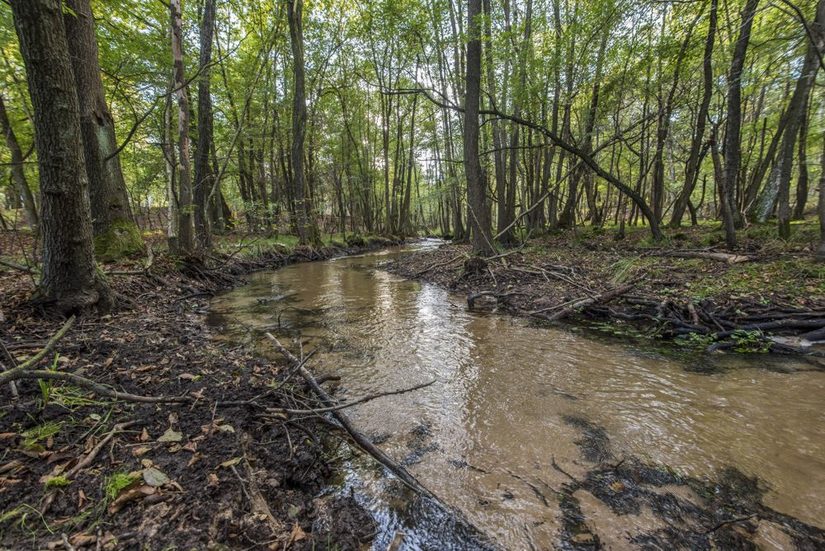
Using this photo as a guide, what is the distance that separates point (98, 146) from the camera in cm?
646

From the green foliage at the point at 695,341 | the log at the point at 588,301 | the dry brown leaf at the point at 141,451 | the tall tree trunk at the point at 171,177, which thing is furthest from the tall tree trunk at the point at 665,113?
the tall tree trunk at the point at 171,177

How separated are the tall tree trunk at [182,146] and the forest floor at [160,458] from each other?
4.96m

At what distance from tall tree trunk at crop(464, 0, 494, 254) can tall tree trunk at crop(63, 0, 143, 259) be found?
790cm

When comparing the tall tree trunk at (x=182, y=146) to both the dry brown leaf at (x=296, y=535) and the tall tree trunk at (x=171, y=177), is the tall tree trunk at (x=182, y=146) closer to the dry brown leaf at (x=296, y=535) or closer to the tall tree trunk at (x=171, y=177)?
the tall tree trunk at (x=171, y=177)

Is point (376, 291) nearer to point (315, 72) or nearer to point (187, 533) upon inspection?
point (187, 533)

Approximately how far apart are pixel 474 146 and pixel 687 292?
20.5 feet

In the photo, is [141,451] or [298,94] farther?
[298,94]

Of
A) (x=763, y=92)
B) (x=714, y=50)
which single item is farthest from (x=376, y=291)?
(x=763, y=92)

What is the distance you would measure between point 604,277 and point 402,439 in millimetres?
6352

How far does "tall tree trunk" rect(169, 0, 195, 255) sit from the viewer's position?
752 cm

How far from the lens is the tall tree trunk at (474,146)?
941cm

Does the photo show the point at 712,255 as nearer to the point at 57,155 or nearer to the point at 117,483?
the point at 117,483

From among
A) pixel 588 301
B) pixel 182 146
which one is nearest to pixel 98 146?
pixel 182 146

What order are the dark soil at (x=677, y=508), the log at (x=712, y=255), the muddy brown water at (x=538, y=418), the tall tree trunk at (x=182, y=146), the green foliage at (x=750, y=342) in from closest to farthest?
the dark soil at (x=677, y=508), the muddy brown water at (x=538, y=418), the green foliage at (x=750, y=342), the log at (x=712, y=255), the tall tree trunk at (x=182, y=146)
